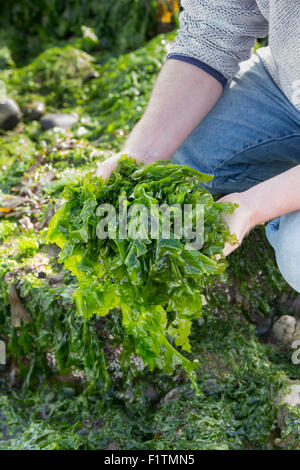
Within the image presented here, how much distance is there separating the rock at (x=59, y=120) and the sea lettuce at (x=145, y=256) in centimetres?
186

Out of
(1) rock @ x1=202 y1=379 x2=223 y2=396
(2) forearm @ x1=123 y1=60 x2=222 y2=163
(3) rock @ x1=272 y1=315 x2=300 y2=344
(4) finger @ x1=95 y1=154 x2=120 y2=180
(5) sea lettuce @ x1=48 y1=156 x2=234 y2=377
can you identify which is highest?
(2) forearm @ x1=123 y1=60 x2=222 y2=163

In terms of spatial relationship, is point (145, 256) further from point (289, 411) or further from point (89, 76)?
point (89, 76)

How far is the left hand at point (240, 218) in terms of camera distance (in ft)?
6.26

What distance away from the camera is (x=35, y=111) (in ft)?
13.5

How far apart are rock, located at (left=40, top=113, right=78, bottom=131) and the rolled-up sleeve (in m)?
1.52

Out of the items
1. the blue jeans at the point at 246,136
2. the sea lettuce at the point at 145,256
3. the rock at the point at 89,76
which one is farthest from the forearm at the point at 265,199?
the rock at the point at 89,76

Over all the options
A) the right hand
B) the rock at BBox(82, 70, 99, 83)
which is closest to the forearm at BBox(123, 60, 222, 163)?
the right hand

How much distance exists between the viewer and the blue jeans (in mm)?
2514

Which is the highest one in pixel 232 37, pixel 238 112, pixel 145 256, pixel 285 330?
pixel 232 37

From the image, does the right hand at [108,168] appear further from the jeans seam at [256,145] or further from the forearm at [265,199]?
the jeans seam at [256,145]

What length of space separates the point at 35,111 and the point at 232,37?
218cm

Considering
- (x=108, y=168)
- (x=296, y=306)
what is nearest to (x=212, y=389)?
(x=296, y=306)

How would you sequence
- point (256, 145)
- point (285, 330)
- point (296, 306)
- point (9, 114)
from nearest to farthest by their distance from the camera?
point (256, 145) → point (285, 330) → point (296, 306) → point (9, 114)

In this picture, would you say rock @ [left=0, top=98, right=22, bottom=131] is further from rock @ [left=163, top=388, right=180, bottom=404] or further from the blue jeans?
rock @ [left=163, top=388, right=180, bottom=404]
